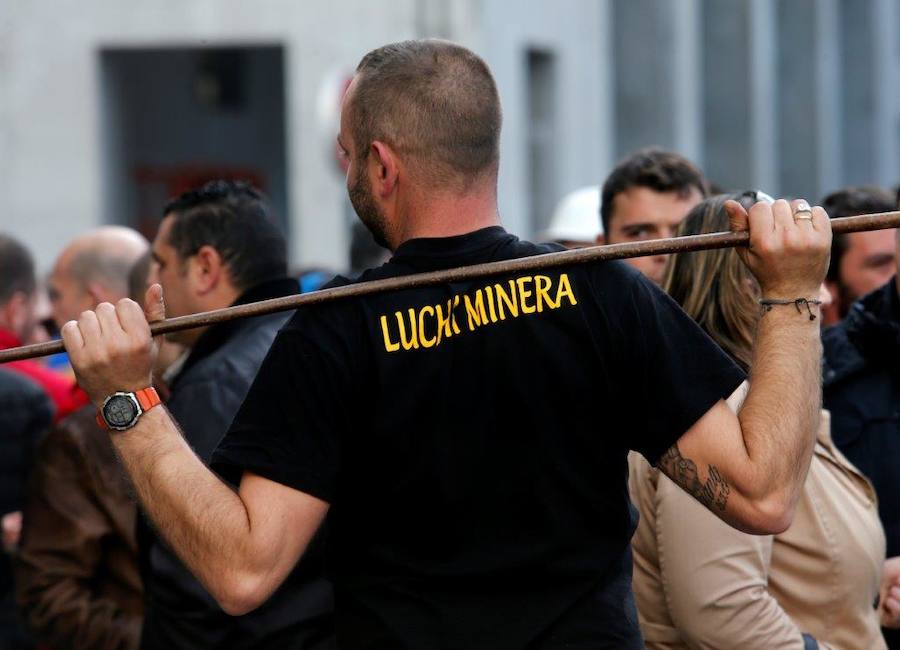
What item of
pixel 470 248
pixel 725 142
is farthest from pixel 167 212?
pixel 725 142

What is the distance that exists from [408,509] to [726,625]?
2.91 ft

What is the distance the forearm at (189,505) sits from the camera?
8.54 ft

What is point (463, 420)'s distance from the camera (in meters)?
2.64

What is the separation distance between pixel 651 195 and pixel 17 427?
2.09 m

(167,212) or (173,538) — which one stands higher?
(167,212)

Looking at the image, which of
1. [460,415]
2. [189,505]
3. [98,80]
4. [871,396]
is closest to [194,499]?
[189,505]

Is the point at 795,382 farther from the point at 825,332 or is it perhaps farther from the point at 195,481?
the point at 825,332

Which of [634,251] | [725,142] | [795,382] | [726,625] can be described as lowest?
[726,625]

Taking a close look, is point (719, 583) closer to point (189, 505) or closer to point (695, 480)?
point (695, 480)

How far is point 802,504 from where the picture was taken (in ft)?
11.1

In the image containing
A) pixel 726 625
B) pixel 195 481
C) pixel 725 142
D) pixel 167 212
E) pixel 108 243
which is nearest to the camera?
pixel 195 481

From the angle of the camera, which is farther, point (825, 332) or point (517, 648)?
point (825, 332)

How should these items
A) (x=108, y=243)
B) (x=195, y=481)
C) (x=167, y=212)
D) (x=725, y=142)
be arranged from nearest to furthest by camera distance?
(x=195, y=481) → (x=167, y=212) → (x=108, y=243) → (x=725, y=142)

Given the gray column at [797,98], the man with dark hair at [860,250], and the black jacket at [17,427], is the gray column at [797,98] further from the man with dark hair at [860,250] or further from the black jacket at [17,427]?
the black jacket at [17,427]
